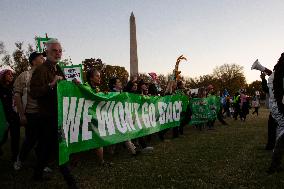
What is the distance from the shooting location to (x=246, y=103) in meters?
22.3

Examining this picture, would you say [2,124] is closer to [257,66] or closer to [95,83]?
[95,83]

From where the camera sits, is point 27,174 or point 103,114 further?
point 103,114

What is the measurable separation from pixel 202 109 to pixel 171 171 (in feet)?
31.2

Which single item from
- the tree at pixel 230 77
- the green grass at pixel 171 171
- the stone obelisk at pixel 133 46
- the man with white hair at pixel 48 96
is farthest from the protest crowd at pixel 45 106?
the tree at pixel 230 77

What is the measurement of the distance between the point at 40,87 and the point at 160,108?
6529 mm

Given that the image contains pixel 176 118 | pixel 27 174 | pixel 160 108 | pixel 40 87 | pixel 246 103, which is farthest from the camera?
pixel 246 103

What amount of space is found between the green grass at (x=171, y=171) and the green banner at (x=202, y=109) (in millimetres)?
6062

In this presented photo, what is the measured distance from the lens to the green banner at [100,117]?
16.8 ft

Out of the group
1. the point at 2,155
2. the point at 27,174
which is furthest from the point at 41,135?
the point at 2,155

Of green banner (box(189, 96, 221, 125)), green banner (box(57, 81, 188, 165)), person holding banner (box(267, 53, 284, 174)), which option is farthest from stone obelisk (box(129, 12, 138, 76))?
person holding banner (box(267, 53, 284, 174))

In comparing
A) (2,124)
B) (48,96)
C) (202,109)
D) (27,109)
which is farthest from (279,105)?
(202,109)

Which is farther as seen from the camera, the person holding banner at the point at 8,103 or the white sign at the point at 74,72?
the white sign at the point at 74,72

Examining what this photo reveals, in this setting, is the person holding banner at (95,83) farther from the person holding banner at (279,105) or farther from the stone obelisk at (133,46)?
the stone obelisk at (133,46)

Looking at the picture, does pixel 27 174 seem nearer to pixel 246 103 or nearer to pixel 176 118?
pixel 176 118
